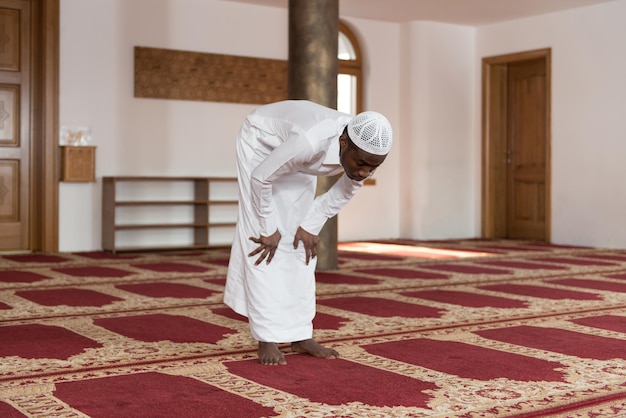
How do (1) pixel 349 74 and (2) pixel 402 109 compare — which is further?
(2) pixel 402 109

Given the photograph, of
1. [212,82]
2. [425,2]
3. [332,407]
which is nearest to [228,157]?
[212,82]

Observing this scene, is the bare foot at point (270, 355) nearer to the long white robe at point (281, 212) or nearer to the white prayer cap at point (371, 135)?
the long white robe at point (281, 212)

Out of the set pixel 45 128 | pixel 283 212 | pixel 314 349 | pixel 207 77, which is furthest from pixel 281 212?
pixel 207 77

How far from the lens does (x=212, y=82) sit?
973 centimetres

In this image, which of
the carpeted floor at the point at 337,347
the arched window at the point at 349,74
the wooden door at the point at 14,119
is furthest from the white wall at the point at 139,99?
the carpeted floor at the point at 337,347

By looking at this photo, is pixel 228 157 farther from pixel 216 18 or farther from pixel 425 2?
pixel 425 2

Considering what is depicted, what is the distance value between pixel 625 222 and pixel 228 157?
14.2 ft

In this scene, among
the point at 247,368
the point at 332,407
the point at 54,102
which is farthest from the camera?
the point at 54,102

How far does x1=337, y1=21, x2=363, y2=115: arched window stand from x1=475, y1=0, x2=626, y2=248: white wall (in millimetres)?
2040

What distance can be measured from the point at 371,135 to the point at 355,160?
12 cm

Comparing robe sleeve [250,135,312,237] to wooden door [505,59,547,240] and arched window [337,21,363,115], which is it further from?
wooden door [505,59,547,240]

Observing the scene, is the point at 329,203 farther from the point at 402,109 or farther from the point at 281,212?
the point at 402,109

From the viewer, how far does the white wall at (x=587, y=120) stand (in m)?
9.81

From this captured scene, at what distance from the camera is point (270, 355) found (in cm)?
355
